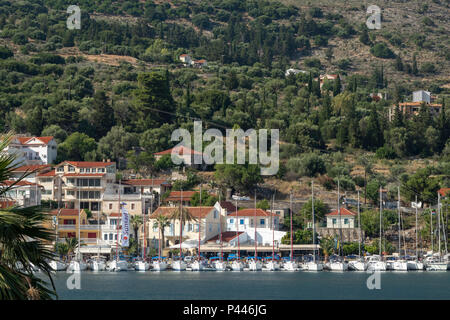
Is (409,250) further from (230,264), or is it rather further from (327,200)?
(230,264)

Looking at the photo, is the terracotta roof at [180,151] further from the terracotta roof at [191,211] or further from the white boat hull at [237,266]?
the white boat hull at [237,266]

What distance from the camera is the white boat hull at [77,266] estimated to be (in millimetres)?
67438

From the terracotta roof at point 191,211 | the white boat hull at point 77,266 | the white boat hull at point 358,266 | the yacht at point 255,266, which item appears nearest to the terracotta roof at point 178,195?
the terracotta roof at point 191,211

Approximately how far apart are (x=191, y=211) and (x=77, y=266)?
51.1 ft

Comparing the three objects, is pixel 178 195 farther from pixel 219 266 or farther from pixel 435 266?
pixel 435 266

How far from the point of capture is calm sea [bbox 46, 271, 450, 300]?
4959 centimetres

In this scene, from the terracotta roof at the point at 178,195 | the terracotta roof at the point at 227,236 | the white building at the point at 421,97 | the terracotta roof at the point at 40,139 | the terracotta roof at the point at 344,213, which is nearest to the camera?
the terracotta roof at the point at 227,236

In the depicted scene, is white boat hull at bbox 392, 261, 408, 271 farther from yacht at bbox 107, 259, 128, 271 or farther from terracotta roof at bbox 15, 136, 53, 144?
terracotta roof at bbox 15, 136, 53, 144

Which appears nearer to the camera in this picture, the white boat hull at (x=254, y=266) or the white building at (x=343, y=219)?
Result: the white boat hull at (x=254, y=266)

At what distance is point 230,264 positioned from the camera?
71625 millimetres

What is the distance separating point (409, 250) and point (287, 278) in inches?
837

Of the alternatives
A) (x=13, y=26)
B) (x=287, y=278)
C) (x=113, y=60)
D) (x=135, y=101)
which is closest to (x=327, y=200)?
(x=287, y=278)

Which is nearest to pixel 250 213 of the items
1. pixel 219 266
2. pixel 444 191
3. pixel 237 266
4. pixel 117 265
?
pixel 237 266

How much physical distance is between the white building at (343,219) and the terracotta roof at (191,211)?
11.9 metres
